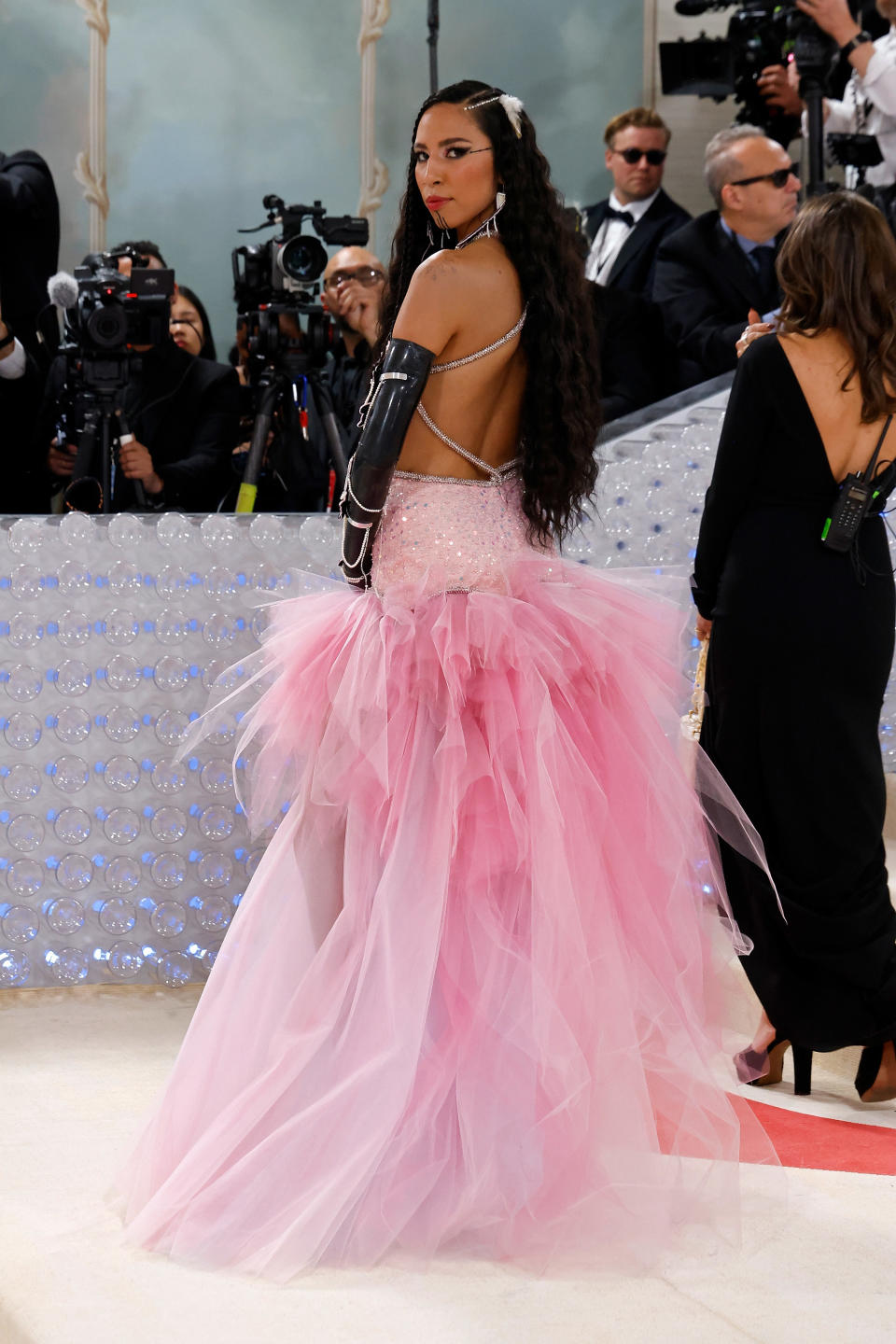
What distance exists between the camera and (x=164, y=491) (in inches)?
154

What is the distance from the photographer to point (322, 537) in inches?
126

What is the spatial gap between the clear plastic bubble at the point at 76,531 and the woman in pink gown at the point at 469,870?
1.01 m

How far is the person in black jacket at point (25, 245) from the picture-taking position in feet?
15.6

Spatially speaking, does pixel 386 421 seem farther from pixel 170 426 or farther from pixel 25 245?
pixel 25 245

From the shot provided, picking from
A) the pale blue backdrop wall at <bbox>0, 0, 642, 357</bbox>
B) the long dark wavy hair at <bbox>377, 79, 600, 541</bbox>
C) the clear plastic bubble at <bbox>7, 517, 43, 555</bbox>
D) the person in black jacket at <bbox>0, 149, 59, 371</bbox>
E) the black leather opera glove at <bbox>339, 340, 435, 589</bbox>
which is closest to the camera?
the black leather opera glove at <bbox>339, 340, 435, 589</bbox>

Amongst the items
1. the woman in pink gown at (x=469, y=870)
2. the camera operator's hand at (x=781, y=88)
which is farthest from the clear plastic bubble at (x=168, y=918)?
the camera operator's hand at (x=781, y=88)

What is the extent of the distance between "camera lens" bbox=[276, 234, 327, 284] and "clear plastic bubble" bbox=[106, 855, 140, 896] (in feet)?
5.24

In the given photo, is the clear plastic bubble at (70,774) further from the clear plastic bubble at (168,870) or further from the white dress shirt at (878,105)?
the white dress shirt at (878,105)

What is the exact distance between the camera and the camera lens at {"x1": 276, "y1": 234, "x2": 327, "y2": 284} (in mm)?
3768

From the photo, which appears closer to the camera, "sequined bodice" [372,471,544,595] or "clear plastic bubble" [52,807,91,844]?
"sequined bodice" [372,471,544,595]

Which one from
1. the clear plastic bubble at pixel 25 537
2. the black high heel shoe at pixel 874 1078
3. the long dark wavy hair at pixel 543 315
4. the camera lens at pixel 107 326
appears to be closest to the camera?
the long dark wavy hair at pixel 543 315

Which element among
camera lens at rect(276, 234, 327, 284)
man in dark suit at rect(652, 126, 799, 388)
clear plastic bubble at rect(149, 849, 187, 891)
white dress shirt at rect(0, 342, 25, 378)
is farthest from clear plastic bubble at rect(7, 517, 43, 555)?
man in dark suit at rect(652, 126, 799, 388)

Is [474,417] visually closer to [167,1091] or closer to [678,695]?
[678,695]

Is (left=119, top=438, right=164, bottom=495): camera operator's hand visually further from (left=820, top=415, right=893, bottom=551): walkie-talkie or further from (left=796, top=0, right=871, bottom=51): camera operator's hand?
(left=796, top=0, right=871, bottom=51): camera operator's hand
